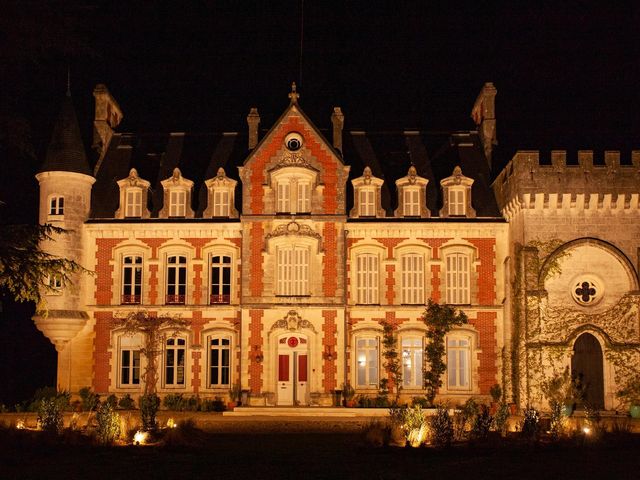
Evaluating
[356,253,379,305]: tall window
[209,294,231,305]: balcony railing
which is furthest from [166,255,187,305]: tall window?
[356,253,379,305]: tall window

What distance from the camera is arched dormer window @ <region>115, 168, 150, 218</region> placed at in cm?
3416

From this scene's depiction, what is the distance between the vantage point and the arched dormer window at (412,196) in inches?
1321

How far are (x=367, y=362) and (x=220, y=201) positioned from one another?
8116 millimetres

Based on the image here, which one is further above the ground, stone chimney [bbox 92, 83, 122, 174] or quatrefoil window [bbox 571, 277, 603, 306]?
stone chimney [bbox 92, 83, 122, 174]

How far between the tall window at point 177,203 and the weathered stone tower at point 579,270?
12.3 metres

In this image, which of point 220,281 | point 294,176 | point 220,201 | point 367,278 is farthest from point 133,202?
point 367,278

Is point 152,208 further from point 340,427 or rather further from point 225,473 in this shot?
point 225,473

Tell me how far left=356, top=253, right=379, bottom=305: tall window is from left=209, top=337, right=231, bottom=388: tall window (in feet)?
17.0

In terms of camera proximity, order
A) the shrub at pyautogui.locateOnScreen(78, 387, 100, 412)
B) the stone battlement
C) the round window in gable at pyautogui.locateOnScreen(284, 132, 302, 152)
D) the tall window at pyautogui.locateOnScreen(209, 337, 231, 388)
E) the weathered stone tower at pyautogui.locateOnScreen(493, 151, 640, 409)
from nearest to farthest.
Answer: the weathered stone tower at pyautogui.locateOnScreen(493, 151, 640, 409), the stone battlement, the shrub at pyautogui.locateOnScreen(78, 387, 100, 412), the round window in gable at pyautogui.locateOnScreen(284, 132, 302, 152), the tall window at pyautogui.locateOnScreen(209, 337, 231, 388)

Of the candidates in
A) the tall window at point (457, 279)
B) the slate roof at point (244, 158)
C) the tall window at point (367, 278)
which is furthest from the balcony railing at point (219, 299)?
the tall window at point (457, 279)

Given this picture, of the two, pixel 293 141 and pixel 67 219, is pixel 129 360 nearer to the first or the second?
pixel 67 219

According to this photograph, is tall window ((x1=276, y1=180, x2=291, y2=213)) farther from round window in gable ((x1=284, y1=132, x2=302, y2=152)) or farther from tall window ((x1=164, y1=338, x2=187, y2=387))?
tall window ((x1=164, y1=338, x2=187, y2=387))

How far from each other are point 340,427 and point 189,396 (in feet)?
30.4

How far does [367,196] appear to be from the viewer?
111ft
